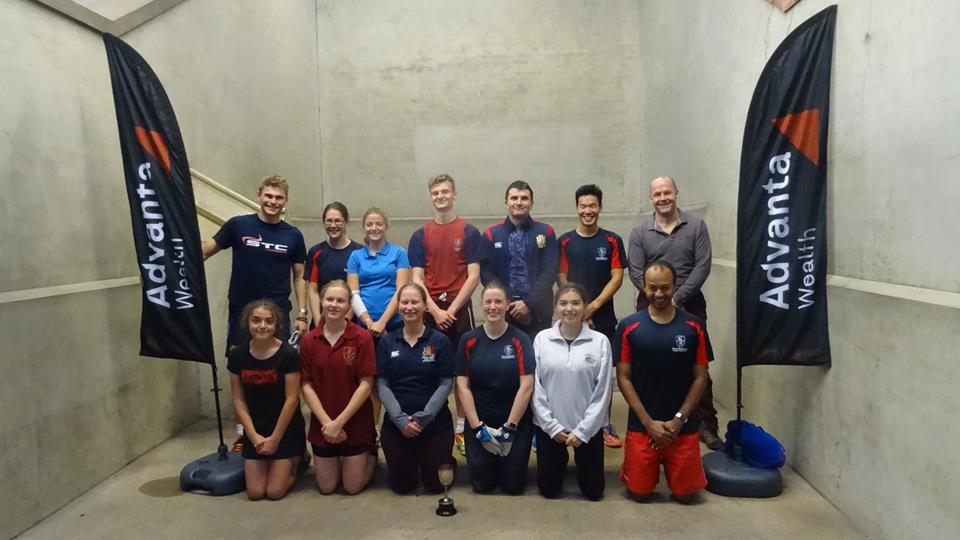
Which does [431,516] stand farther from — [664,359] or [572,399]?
[664,359]

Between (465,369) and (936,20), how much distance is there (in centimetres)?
248

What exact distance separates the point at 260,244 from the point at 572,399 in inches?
80.3

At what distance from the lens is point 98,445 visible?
11.0 feet

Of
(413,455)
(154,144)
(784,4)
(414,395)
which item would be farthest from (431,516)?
(784,4)

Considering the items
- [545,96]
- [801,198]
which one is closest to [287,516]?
[801,198]

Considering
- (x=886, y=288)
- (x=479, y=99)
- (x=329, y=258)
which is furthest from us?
(x=479, y=99)

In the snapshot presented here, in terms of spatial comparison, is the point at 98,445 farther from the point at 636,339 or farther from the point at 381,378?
the point at 636,339

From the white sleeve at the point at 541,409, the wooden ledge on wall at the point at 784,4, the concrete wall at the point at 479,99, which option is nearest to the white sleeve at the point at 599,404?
the white sleeve at the point at 541,409

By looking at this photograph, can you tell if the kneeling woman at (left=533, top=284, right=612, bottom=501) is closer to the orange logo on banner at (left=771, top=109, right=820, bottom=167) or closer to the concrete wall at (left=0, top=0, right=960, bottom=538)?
the concrete wall at (left=0, top=0, right=960, bottom=538)

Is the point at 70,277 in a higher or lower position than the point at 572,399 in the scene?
higher

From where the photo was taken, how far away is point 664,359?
2.99 m

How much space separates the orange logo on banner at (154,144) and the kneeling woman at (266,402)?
3.29 ft

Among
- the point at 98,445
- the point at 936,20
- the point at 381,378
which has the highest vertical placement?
the point at 936,20

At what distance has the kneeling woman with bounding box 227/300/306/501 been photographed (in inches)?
122
